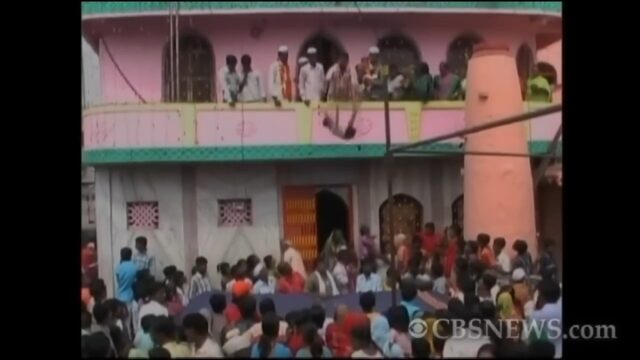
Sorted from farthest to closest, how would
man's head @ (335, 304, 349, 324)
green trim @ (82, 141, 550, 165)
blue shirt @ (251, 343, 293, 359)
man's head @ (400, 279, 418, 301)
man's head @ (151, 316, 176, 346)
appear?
green trim @ (82, 141, 550, 165) → man's head @ (400, 279, 418, 301) → man's head @ (335, 304, 349, 324) → man's head @ (151, 316, 176, 346) → blue shirt @ (251, 343, 293, 359)

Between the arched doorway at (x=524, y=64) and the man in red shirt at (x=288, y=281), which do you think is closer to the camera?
the man in red shirt at (x=288, y=281)

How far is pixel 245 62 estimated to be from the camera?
4246 millimetres

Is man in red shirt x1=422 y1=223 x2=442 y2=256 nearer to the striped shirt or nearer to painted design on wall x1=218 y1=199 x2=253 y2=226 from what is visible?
painted design on wall x1=218 y1=199 x2=253 y2=226

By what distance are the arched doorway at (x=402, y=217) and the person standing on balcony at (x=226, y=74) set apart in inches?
29.0

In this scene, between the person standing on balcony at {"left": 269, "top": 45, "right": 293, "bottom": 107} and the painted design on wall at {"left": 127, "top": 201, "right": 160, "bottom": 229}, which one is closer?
the painted design on wall at {"left": 127, "top": 201, "right": 160, "bottom": 229}

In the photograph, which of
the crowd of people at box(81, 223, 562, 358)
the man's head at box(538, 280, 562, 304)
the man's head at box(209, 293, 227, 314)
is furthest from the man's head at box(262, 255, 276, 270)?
the man's head at box(538, 280, 562, 304)

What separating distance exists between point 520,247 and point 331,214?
0.73 meters

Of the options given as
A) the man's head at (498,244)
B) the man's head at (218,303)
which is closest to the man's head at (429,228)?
the man's head at (498,244)

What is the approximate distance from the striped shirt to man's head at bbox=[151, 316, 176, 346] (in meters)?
0.20

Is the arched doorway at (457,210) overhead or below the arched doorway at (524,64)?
below

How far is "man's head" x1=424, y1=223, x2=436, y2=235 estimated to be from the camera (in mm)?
4191

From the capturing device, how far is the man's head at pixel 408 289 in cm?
402

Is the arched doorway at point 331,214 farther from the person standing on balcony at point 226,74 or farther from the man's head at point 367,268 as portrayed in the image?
the person standing on balcony at point 226,74

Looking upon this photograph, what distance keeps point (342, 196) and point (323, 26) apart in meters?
0.67
